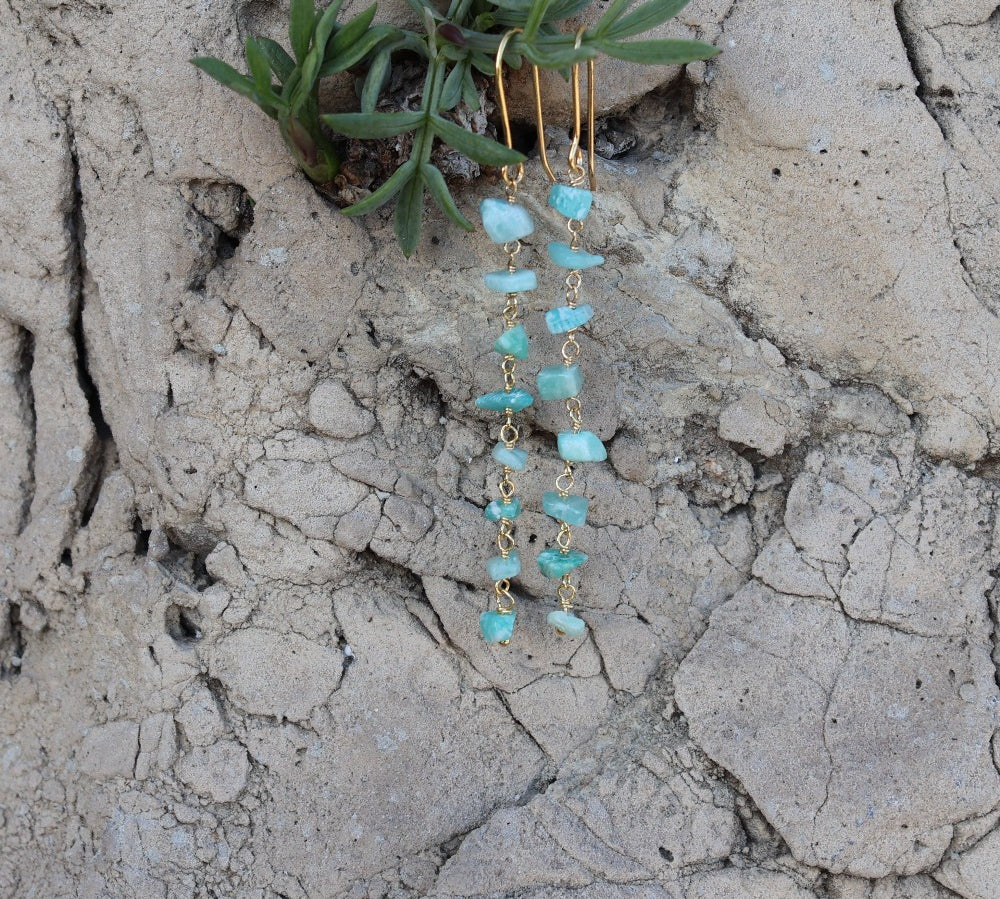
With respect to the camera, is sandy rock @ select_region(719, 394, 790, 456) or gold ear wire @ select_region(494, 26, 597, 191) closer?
gold ear wire @ select_region(494, 26, 597, 191)

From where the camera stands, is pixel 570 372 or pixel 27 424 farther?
pixel 27 424

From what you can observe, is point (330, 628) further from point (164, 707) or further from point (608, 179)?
point (608, 179)

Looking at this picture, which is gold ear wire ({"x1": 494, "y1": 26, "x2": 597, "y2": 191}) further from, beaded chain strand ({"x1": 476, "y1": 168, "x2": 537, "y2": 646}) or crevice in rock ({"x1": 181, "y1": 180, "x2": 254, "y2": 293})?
crevice in rock ({"x1": 181, "y1": 180, "x2": 254, "y2": 293})

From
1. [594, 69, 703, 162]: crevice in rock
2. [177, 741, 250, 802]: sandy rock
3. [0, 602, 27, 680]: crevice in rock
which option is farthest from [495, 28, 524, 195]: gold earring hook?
A: [0, 602, 27, 680]: crevice in rock

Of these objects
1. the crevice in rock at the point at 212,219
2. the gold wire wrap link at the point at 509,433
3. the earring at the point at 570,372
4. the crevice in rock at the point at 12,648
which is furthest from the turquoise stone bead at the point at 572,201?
the crevice in rock at the point at 12,648

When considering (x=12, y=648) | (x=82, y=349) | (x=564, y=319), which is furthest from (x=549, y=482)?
(x=12, y=648)

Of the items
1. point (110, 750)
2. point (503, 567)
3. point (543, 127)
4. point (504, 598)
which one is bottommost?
point (110, 750)

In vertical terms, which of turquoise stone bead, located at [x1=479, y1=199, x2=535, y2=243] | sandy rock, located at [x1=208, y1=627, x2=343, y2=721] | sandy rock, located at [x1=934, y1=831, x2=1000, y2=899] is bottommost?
sandy rock, located at [x1=934, y1=831, x2=1000, y2=899]

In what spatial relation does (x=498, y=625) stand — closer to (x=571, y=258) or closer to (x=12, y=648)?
(x=571, y=258)

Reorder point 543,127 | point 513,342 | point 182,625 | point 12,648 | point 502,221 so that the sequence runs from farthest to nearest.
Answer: point 12,648, point 182,625, point 543,127, point 513,342, point 502,221
